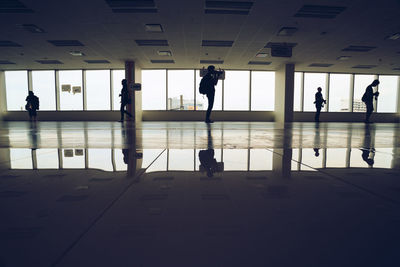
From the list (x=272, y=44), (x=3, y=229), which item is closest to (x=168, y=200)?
(x=3, y=229)

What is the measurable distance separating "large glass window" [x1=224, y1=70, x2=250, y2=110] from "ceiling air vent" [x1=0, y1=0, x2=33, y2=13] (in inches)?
439

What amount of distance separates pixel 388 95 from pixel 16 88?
26697 millimetres

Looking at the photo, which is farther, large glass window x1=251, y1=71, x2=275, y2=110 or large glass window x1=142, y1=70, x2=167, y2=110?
large glass window x1=251, y1=71, x2=275, y2=110

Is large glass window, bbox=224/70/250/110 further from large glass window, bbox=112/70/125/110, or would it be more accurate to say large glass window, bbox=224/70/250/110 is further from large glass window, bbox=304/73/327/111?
large glass window, bbox=112/70/125/110

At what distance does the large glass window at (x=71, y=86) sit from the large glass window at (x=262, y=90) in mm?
11954

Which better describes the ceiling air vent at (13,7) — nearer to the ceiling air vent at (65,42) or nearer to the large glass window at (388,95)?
the ceiling air vent at (65,42)

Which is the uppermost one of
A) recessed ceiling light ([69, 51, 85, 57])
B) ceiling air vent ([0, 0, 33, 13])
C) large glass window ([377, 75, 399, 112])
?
recessed ceiling light ([69, 51, 85, 57])

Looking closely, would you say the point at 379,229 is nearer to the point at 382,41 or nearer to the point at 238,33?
the point at 238,33

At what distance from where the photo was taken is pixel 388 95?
637 inches

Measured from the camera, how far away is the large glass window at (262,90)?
15320 mm

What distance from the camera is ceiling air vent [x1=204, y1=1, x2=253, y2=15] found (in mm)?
6145

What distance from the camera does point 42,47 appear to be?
33.4 feet

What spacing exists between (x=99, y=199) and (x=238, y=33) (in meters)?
8.72

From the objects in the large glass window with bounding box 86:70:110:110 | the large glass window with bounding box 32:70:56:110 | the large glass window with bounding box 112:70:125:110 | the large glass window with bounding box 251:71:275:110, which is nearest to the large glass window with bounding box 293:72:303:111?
the large glass window with bounding box 251:71:275:110
